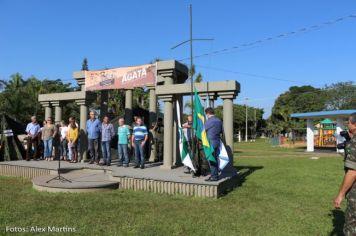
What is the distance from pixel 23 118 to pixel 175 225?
2931 centimetres

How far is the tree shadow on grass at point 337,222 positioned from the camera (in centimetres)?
611

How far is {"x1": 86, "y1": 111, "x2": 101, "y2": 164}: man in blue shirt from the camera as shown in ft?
41.3

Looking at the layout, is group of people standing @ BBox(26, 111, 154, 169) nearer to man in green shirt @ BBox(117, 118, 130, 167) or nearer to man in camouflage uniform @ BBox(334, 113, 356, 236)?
man in green shirt @ BBox(117, 118, 130, 167)

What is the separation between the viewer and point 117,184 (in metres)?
9.67

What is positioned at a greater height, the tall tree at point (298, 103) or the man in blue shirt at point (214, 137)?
the tall tree at point (298, 103)

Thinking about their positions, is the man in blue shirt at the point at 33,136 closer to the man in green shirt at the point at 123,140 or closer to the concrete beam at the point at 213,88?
the man in green shirt at the point at 123,140

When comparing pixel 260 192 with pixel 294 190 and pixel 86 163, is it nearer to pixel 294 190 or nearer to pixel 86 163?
pixel 294 190

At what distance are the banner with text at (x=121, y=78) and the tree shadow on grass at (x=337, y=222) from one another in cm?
647

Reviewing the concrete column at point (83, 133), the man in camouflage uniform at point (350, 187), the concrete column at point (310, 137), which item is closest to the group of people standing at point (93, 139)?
the concrete column at point (83, 133)

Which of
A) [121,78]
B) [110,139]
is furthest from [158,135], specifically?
[121,78]

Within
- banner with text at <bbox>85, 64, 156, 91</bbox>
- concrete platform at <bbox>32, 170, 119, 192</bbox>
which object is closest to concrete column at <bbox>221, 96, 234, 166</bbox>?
banner with text at <bbox>85, 64, 156, 91</bbox>

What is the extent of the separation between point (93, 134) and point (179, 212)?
6124mm

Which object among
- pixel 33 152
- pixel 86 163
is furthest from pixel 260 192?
pixel 33 152

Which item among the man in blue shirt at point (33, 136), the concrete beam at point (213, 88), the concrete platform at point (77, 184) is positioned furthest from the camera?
the man in blue shirt at point (33, 136)
